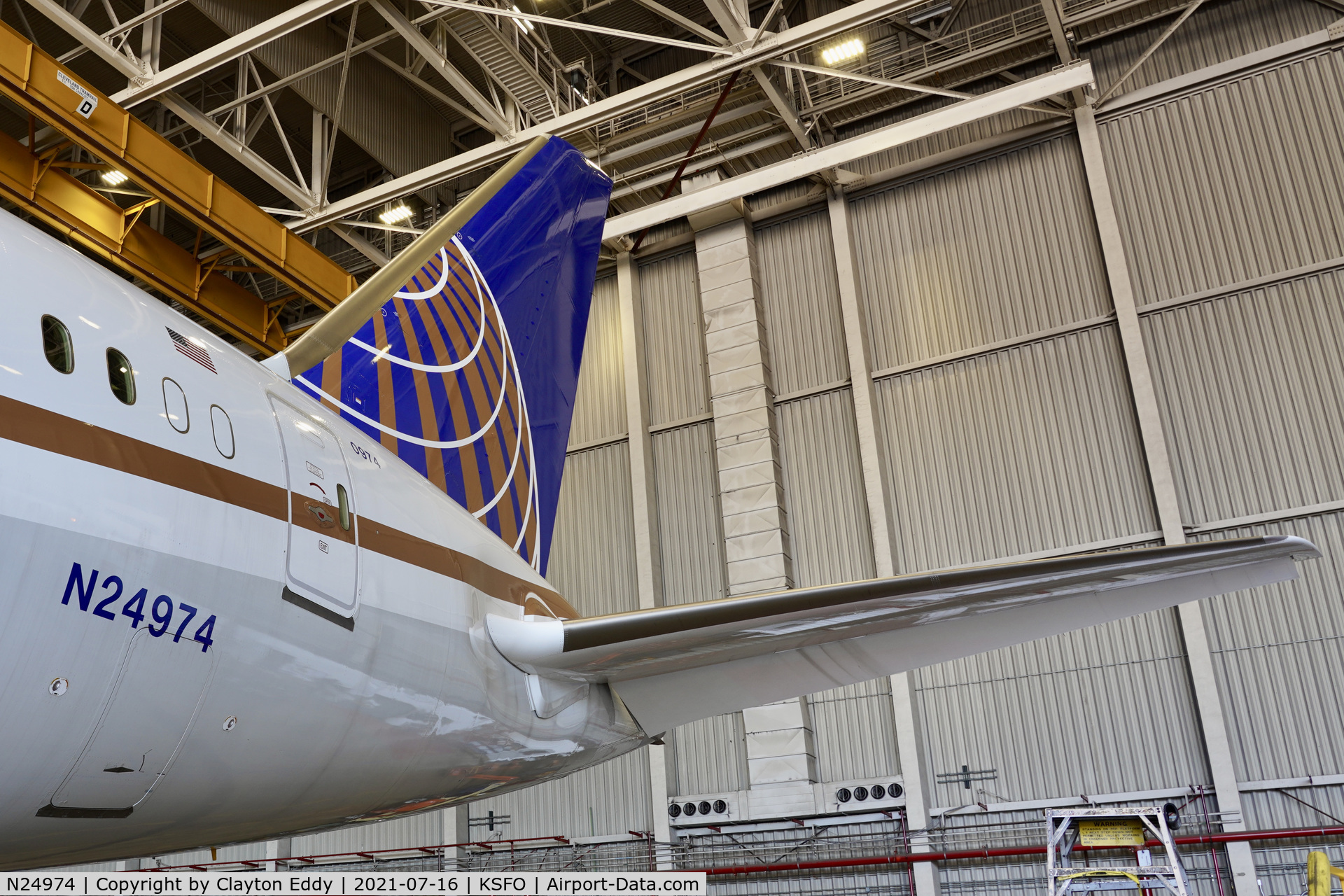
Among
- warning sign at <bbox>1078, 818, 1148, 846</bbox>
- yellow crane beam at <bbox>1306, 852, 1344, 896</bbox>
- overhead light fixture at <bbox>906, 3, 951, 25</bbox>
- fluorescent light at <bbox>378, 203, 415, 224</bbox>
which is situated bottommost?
yellow crane beam at <bbox>1306, 852, 1344, 896</bbox>

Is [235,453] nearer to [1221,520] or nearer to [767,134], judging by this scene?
[1221,520]

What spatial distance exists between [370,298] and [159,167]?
13.7 m

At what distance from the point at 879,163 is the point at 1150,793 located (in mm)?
13625

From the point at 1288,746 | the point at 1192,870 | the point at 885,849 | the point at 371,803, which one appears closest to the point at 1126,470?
the point at 1288,746

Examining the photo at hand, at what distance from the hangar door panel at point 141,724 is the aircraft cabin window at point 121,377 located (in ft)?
2.38

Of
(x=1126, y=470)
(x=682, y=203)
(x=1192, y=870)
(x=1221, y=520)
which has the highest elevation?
(x=682, y=203)

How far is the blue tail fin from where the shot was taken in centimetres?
608

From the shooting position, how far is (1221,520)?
57.9 feet

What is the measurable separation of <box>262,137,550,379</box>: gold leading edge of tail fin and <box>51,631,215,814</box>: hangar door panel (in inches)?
99.9

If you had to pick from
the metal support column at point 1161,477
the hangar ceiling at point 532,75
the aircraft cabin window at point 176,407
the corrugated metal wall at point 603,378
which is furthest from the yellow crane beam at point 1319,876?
the aircraft cabin window at point 176,407

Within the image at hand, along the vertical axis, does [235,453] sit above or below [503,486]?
below

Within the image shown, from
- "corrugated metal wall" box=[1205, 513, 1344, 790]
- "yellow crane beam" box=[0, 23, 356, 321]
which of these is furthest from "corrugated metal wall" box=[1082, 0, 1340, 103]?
"yellow crane beam" box=[0, 23, 356, 321]

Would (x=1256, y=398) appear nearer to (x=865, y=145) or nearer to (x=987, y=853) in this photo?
(x=865, y=145)

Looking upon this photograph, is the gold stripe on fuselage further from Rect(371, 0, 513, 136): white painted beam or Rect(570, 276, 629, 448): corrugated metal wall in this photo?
Rect(570, 276, 629, 448): corrugated metal wall
